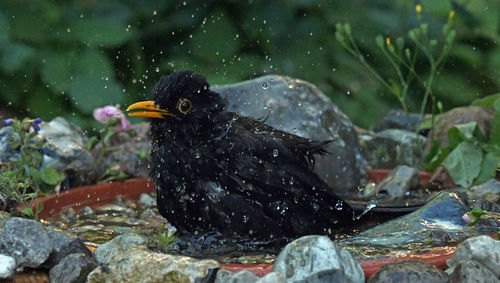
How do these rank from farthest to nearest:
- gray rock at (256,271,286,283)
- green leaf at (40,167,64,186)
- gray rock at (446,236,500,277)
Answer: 1. green leaf at (40,167,64,186)
2. gray rock at (446,236,500,277)
3. gray rock at (256,271,286,283)

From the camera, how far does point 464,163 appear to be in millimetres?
4871

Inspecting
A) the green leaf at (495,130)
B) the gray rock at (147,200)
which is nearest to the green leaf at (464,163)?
the green leaf at (495,130)

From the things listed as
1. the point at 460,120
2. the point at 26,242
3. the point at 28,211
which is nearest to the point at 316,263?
the point at 26,242

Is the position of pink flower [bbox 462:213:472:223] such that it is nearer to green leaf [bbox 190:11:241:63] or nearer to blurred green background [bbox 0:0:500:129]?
blurred green background [bbox 0:0:500:129]

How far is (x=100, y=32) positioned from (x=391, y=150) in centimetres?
218

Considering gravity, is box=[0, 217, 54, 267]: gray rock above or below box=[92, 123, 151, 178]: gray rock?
below

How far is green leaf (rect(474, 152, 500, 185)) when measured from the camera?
4855mm

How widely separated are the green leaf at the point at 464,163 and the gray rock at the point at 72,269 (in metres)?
2.47

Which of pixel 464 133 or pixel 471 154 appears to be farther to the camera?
pixel 464 133

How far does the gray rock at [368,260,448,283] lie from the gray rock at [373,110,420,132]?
3.47 meters

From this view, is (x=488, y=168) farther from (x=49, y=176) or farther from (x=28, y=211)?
(x=28, y=211)

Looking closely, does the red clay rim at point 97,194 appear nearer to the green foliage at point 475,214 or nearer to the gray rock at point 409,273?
the green foliage at point 475,214

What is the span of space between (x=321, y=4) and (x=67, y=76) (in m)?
1.94

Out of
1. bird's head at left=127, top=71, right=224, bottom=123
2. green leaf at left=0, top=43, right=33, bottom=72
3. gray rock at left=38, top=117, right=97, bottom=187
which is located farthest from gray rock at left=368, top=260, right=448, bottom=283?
green leaf at left=0, top=43, right=33, bottom=72
